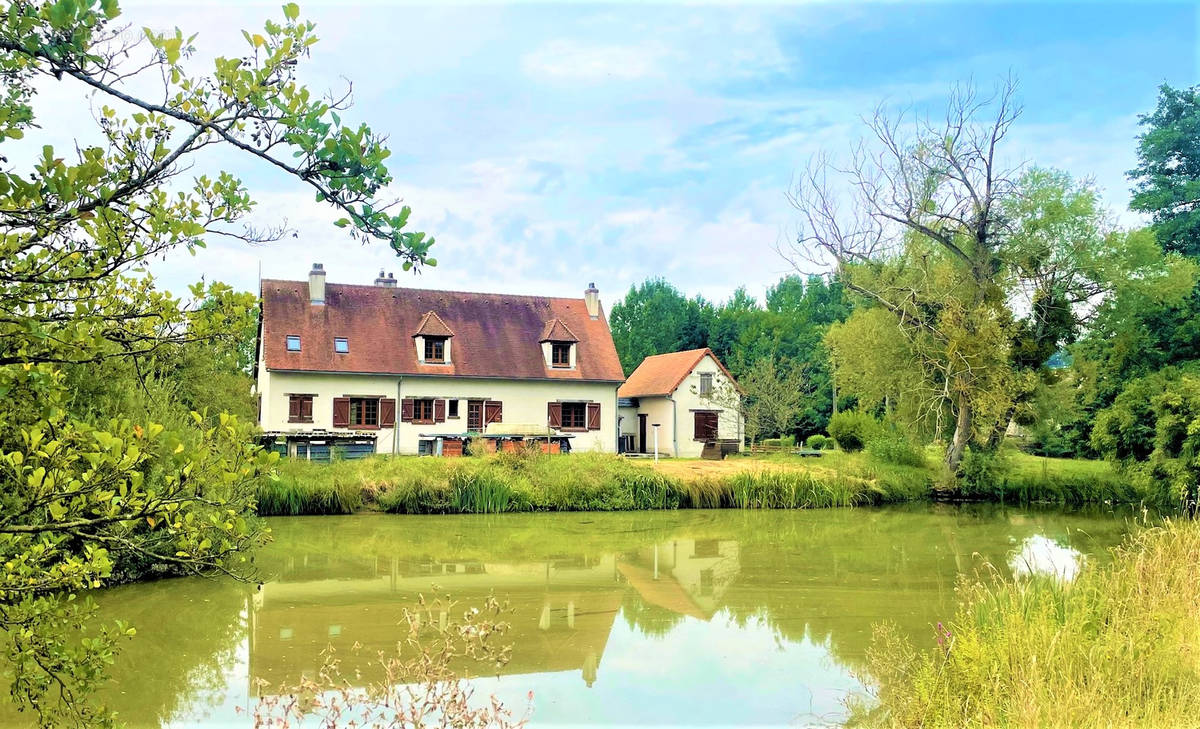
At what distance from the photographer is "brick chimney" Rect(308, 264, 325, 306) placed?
2897cm

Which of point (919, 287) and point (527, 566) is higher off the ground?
point (919, 287)

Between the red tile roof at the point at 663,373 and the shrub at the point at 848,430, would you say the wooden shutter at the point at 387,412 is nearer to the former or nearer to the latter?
the red tile roof at the point at 663,373

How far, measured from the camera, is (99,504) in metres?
2.86

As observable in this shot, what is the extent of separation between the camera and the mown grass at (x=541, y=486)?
18.2 metres

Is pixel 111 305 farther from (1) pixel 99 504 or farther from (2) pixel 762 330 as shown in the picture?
(2) pixel 762 330

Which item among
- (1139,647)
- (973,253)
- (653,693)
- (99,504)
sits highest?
(973,253)

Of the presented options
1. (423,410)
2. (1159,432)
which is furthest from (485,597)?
(423,410)

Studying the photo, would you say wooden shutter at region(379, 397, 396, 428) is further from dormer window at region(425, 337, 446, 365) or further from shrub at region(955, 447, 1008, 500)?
shrub at region(955, 447, 1008, 500)

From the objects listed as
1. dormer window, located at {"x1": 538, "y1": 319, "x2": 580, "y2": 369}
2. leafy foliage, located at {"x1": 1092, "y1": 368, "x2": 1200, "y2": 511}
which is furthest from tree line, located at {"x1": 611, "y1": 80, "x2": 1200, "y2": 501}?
dormer window, located at {"x1": 538, "y1": 319, "x2": 580, "y2": 369}

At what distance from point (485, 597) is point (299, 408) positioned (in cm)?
1860

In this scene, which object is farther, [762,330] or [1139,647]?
[762,330]

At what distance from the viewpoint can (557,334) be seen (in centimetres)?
3005

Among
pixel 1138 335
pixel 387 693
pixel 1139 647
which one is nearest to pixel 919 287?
pixel 1138 335

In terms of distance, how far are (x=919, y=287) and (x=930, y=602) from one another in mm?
15267
